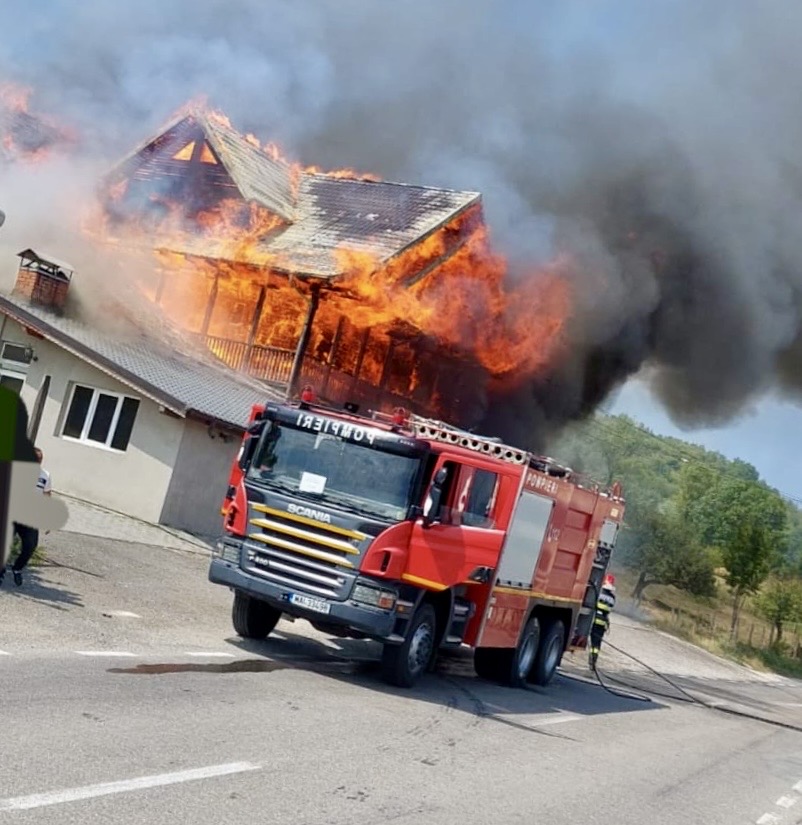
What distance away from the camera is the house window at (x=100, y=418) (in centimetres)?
2066

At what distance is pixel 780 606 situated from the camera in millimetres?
44969

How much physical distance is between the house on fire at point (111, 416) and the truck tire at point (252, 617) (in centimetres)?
763

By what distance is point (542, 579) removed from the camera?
13.7 metres

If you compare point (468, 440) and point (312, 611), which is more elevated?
point (468, 440)

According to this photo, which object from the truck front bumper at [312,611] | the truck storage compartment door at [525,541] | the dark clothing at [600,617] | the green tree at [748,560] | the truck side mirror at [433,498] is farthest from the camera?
the green tree at [748,560]

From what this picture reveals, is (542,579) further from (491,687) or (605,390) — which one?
(605,390)

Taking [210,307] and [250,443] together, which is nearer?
[250,443]

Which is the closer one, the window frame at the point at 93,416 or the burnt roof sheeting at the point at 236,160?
the window frame at the point at 93,416

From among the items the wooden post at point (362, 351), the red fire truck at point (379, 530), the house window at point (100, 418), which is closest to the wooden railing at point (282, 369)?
the wooden post at point (362, 351)

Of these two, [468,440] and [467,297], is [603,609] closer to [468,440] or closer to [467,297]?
[468,440]

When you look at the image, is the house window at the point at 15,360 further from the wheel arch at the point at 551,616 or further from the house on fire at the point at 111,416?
the wheel arch at the point at 551,616

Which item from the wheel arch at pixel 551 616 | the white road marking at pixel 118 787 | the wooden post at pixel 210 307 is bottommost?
the white road marking at pixel 118 787

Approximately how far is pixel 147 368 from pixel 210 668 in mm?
12072

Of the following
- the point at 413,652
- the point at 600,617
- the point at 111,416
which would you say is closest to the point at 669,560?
the point at 600,617
